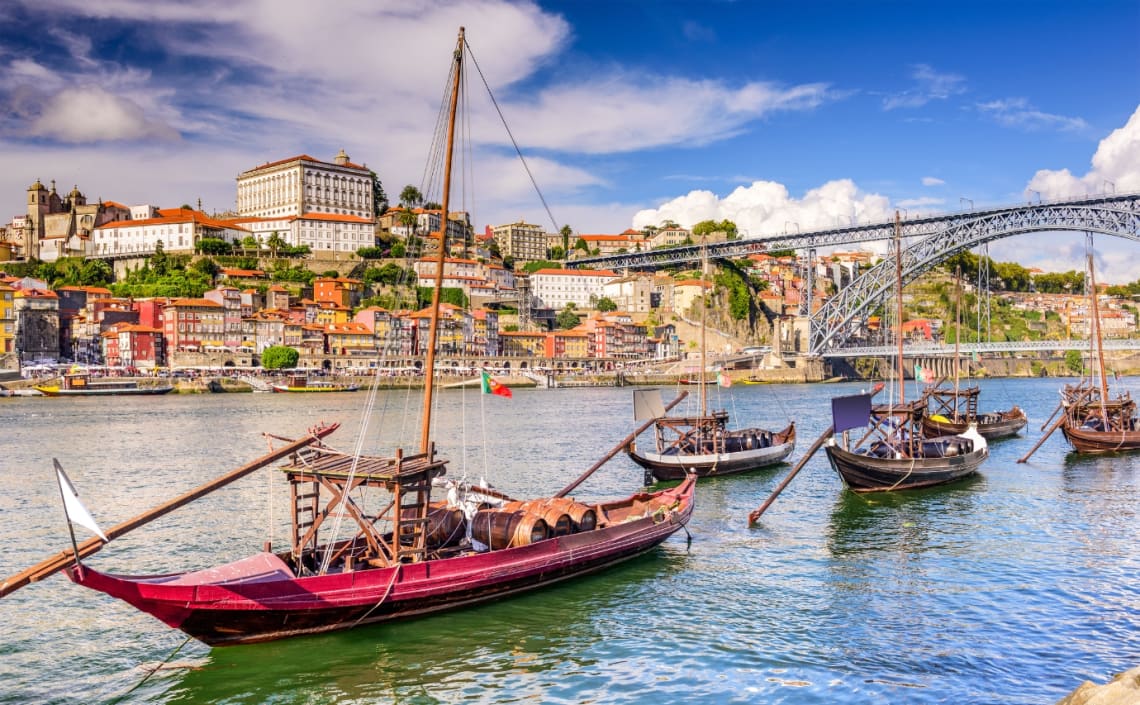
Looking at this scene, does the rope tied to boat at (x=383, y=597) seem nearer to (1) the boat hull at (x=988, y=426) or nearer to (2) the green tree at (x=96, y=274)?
(1) the boat hull at (x=988, y=426)

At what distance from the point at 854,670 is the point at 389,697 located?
5.07 m

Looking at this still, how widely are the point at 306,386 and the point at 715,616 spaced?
214ft

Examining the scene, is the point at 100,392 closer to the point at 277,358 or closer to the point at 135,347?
the point at 135,347

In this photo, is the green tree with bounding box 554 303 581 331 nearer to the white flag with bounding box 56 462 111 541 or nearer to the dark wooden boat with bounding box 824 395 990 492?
the dark wooden boat with bounding box 824 395 990 492

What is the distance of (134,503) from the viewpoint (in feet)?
67.9

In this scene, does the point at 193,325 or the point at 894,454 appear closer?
the point at 894,454

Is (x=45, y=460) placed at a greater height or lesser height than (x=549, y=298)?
lesser

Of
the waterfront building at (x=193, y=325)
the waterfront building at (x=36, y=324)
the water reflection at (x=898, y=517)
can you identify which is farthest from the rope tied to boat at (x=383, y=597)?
the waterfront building at (x=36, y=324)

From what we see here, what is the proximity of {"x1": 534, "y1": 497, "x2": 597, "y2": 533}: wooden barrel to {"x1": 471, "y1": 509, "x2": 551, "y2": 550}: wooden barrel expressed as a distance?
0.62 metres

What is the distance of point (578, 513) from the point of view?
13.4 metres

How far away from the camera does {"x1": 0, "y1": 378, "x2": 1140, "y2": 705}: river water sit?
30.8 ft

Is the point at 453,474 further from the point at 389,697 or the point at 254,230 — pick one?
the point at 254,230

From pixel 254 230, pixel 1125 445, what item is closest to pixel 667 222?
pixel 254 230

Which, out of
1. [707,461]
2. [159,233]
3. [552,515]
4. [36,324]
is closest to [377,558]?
[552,515]
